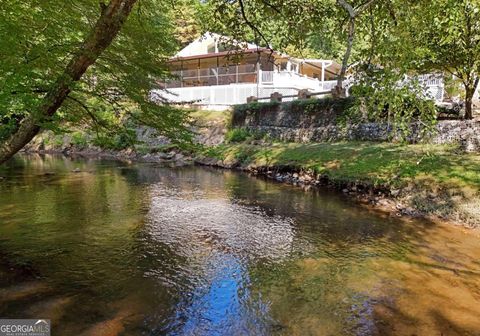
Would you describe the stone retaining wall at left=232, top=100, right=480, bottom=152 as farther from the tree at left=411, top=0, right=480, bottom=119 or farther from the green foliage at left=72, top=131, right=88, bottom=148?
the green foliage at left=72, top=131, right=88, bottom=148

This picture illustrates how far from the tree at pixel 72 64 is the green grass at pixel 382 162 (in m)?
7.40

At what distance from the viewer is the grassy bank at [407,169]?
9.67m

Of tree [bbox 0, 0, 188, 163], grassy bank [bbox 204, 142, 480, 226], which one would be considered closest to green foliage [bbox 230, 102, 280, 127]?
grassy bank [bbox 204, 142, 480, 226]

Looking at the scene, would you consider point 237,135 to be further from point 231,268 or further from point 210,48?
point 231,268

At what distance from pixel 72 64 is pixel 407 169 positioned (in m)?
10.1

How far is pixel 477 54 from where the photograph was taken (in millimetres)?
12023

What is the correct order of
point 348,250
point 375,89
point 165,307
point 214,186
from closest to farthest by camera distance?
point 165,307, point 375,89, point 348,250, point 214,186

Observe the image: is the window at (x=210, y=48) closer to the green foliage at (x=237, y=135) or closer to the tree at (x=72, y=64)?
the green foliage at (x=237, y=135)

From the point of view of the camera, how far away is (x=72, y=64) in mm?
4816

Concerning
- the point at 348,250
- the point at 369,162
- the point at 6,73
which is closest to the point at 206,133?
the point at 369,162

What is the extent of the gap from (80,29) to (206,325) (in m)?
4.80

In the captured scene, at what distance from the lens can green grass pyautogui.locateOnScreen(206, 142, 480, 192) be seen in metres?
10.7

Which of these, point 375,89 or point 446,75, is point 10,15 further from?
point 446,75

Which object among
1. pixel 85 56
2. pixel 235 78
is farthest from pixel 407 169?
pixel 235 78
